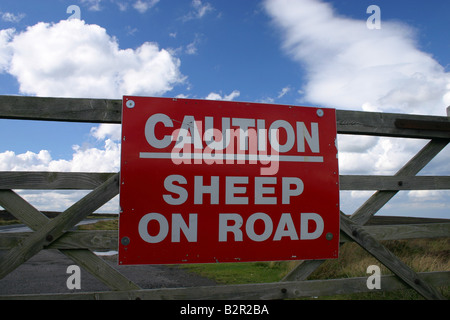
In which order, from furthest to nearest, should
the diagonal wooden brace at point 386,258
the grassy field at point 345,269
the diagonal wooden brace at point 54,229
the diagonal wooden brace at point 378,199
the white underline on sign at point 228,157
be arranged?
1. the grassy field at point 345,269
2. the diagonal wooden brace at point 386,258
3. the diagonal wooden brace at point 378,199
4. the white underline on sign at point 228,157
5. the diagonal wooden brace at point 54,229

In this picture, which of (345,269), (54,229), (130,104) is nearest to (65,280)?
(54,229)

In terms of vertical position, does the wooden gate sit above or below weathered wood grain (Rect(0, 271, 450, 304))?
above

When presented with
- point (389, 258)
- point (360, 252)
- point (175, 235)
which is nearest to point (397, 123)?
point (389, 258)

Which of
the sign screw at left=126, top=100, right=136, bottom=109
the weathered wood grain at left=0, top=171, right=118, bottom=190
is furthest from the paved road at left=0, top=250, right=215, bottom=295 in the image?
the sign screw at left=126, top=100, right=136, bottom=109

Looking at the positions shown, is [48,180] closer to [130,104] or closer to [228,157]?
[130,104]

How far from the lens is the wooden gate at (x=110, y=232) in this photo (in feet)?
10.6

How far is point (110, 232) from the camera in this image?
3.31 metres

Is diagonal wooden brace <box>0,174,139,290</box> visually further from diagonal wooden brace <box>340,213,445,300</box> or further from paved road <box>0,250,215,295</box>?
paved road <box>0,250,215,295</box>

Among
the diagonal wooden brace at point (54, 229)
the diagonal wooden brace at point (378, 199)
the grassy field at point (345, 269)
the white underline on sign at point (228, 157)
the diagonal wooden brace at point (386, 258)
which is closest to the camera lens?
the diagonal wooden brace at point (54, 229)

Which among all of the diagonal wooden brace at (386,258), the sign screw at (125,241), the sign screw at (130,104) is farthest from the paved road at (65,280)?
the sign screw at (130,104)

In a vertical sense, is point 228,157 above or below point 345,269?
above

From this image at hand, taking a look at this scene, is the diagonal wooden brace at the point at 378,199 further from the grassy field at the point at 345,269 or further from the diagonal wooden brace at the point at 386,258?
the grassy field at the point at 345,269

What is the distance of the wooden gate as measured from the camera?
3236 millimetres
